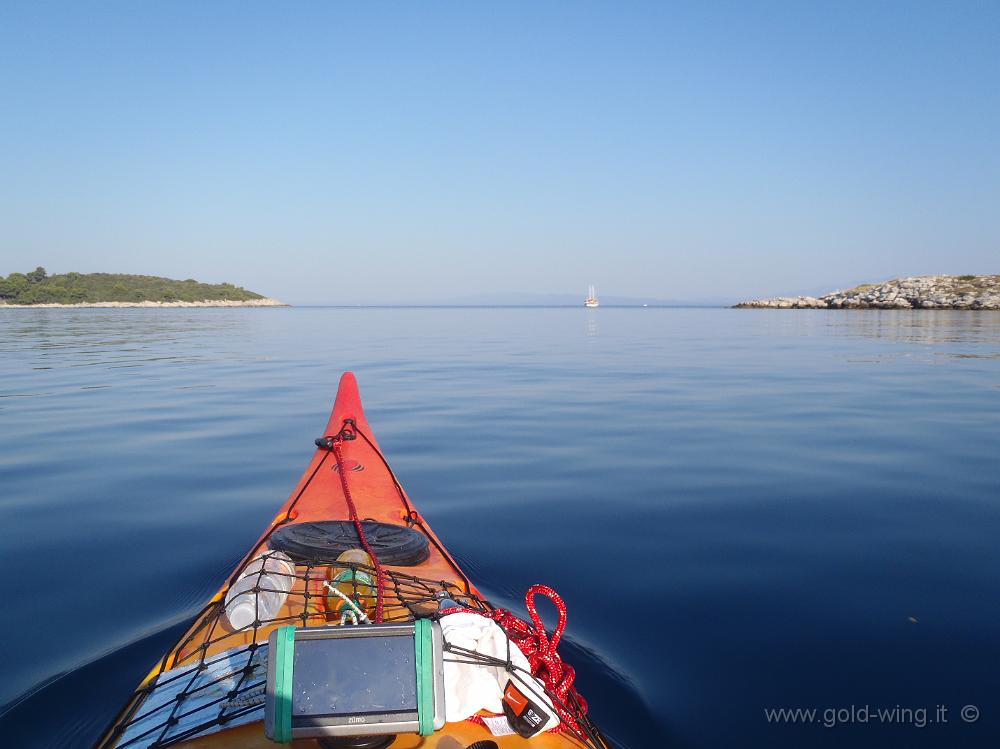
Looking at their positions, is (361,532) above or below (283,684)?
below

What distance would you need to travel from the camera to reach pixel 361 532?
3.86 metres

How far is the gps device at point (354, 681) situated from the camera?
1.89 m

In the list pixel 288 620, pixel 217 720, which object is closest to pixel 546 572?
pixel 288 620

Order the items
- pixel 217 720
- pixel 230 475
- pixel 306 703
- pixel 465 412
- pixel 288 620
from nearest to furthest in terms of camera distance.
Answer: pixel 306 703 < pixel 217 720 < pixel 288 620 < pixel 230 475 < pixel 465 412

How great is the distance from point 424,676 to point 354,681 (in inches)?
7.7

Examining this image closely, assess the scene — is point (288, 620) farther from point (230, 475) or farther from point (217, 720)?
point (230, 475)

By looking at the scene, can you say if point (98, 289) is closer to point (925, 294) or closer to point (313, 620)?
point (925, 294)

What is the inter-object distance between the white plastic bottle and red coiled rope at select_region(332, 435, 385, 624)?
38cm

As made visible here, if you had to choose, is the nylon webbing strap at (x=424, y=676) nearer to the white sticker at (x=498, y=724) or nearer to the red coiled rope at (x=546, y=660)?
the white sticker at (x=498, y=724)

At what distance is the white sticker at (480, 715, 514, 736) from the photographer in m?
2.31

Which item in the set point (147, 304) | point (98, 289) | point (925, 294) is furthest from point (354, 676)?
point (98, 289)

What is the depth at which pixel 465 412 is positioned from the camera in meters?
11.2

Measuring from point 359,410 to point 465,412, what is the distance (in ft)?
15.8

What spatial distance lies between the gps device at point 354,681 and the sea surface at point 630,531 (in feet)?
5.07
